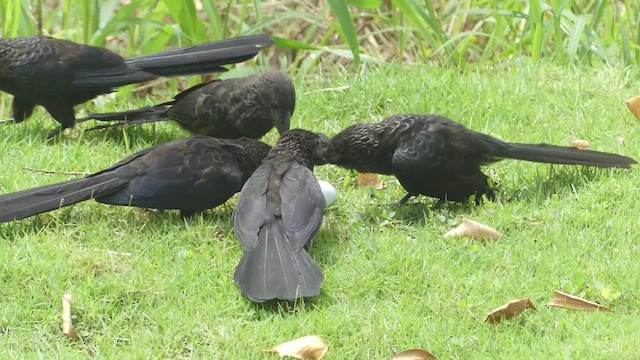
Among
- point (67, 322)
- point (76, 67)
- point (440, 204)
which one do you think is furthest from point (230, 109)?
point (67, 322)

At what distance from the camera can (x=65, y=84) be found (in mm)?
6875

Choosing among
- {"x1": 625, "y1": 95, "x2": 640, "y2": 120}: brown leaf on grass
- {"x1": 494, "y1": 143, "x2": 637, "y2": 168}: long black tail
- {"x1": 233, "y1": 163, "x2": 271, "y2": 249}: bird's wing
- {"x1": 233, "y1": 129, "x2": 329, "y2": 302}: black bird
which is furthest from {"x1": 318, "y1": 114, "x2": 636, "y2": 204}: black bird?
{"x1": 625, "y1": 95, "x2": 640, "y2": 120}: brown leaf on grass

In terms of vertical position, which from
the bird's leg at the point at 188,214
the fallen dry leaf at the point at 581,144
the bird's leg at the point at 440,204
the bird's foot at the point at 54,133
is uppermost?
the fallen dry leaf at the point at 581,144

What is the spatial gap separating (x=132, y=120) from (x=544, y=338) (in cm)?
356

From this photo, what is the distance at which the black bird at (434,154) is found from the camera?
577cm

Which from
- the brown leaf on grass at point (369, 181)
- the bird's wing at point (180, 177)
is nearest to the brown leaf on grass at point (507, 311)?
the bird's wing at point (180, 177)

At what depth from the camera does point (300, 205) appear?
5.25 m

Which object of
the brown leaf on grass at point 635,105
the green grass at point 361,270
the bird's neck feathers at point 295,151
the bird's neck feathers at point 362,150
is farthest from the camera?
the brown leaf on grass at point 635,105

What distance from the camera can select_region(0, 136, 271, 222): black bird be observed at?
17.7ft

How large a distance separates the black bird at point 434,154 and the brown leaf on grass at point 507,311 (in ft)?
4.39

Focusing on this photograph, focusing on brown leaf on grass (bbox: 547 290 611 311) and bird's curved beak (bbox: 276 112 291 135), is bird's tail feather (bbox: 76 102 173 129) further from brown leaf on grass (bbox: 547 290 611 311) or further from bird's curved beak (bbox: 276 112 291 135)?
brown leaf on grass (bbox: 547 290 611 311)

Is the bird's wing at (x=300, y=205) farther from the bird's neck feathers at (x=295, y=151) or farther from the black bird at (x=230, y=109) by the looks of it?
the black bird at (x=230, y=109)

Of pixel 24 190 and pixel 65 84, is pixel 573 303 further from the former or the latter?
pixel 65 84

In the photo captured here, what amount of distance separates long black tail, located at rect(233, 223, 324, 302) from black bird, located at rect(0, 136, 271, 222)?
2.30 ft
